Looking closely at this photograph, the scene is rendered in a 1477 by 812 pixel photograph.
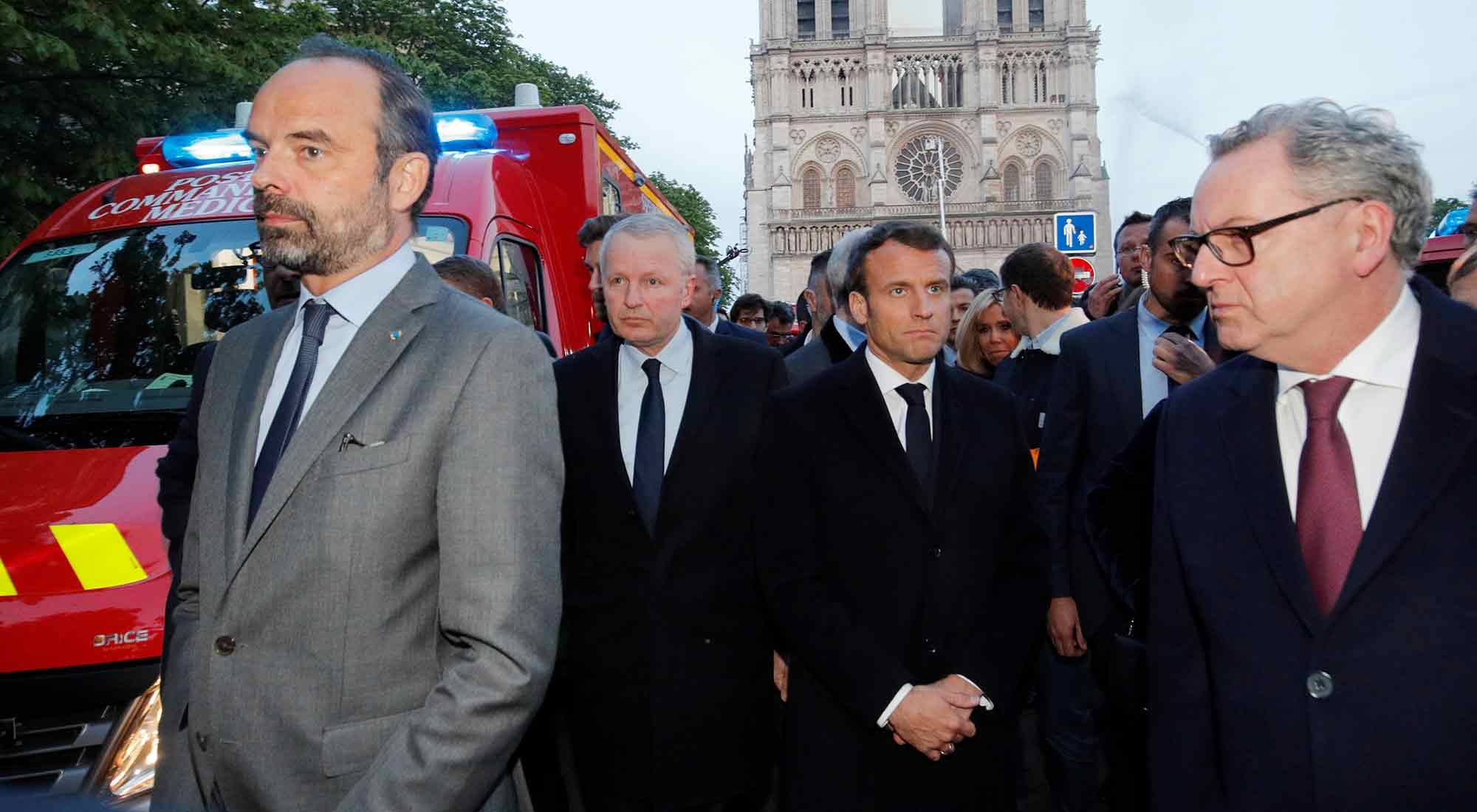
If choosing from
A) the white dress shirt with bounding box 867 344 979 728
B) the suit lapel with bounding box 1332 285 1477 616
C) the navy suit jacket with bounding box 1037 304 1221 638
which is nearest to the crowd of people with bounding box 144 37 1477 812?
the suit lapel with bounding box 1332 285 1477 616

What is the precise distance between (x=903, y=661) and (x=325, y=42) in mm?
2071

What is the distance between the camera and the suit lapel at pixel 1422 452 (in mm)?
1744

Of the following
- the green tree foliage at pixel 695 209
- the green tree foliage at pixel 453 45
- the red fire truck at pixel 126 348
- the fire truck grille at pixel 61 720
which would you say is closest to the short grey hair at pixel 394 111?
the red fire truck at pixel 126 348

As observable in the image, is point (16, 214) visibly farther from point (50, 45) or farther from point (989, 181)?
point (989, 181)

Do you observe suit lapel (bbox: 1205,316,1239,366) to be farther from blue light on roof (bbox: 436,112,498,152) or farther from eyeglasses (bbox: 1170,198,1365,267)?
blue light on roof (bbox: 436,112,498,152)

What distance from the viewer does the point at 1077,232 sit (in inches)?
582

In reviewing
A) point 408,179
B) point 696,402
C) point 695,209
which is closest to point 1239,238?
point 408,179

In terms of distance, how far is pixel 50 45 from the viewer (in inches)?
355

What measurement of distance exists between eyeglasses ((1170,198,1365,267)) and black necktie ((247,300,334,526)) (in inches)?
65.9

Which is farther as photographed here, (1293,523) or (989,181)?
(989,181)

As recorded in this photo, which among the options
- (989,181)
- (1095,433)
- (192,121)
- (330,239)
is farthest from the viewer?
(989,181)

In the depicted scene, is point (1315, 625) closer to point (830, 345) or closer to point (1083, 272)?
point (830, 345)

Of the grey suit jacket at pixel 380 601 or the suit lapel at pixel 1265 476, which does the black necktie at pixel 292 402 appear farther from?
the suit lapel at pixel 1265 476

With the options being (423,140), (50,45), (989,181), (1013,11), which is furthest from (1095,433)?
(1013,11)
